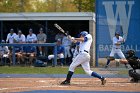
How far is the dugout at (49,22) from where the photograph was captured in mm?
25000

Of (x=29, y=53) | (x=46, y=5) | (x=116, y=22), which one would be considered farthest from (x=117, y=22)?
(x=46, y=5)

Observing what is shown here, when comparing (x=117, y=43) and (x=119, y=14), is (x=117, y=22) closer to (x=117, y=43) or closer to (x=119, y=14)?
(x=119, y=14)

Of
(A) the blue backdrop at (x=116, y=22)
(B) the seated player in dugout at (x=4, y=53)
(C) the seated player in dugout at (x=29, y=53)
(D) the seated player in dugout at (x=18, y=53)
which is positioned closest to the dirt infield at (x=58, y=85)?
(C) the seated player in dugout at (x=29, y=53)

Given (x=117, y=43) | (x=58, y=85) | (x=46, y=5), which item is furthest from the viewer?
(x=46, y=5)

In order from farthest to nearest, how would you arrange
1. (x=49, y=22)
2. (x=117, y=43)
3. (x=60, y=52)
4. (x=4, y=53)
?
(x=49, y=22), (x=4, y=53), (x=60, y=52), (x=117, y=43)

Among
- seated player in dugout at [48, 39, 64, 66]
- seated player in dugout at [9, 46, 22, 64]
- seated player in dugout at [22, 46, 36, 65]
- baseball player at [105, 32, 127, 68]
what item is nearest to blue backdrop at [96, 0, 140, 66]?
baseball player at [105, 32, 127, 68]

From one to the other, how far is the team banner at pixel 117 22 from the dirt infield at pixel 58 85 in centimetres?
747

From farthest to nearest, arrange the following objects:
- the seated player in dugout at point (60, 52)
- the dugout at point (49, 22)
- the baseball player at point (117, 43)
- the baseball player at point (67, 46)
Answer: the dugout at point (49, 22), the baseball player at point (67, 46), the seated player in dugout at point (60, 52), the baseball player at point (117, 43)

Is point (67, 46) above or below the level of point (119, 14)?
below

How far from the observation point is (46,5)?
67.1 meters

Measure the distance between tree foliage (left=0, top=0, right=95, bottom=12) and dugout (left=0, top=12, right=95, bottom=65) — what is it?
1659cm

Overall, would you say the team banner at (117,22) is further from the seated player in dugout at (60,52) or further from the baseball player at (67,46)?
the seated player in dugout at (60,52)

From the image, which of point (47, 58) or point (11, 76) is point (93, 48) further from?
point (11, 76)

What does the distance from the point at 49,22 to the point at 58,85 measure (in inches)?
538
